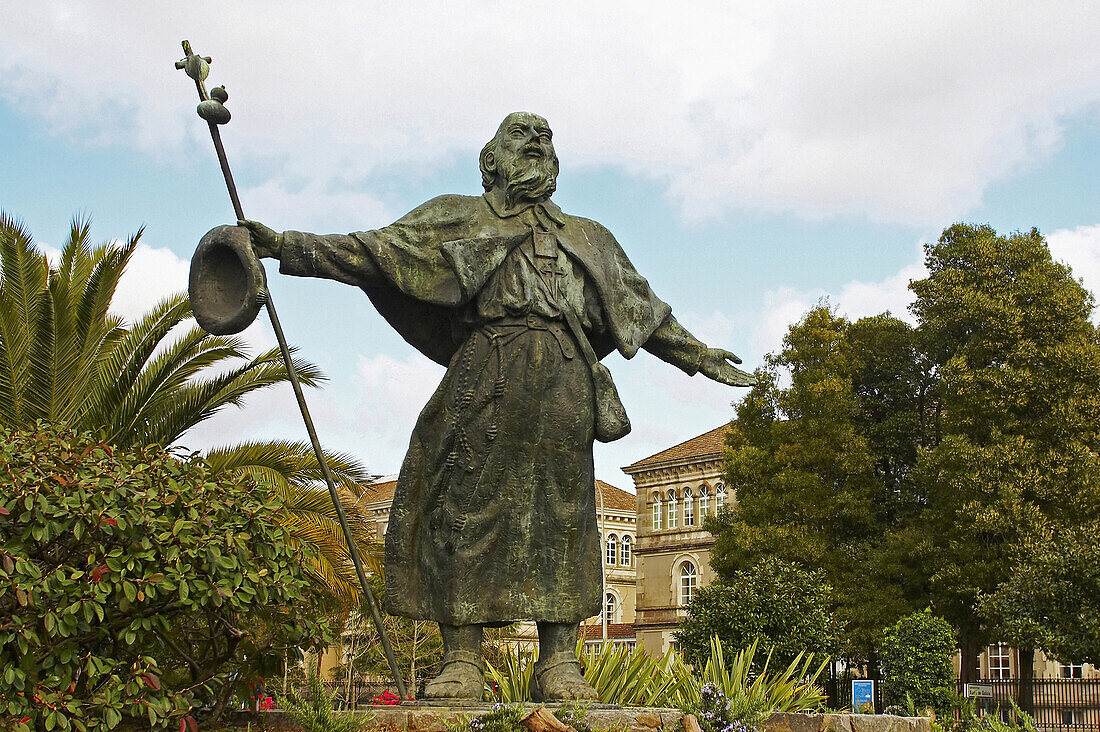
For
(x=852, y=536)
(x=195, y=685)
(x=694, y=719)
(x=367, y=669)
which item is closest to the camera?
(x=694, y=719)

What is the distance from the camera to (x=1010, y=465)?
2412 cm

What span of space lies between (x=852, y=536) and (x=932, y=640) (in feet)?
32.7

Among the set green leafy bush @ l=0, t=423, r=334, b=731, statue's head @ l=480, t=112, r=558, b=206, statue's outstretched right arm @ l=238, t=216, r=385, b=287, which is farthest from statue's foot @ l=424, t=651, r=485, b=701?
statue's head @ l=480, t=112, r=558, b=206

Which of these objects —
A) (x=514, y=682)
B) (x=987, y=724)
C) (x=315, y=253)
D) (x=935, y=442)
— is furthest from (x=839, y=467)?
(x=315, y=253)

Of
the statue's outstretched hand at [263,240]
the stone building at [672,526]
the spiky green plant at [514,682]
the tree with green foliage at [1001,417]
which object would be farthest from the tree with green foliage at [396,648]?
the statue's outstretched hand at [263,240]

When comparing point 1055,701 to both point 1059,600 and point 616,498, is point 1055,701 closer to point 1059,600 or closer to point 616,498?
point 1059,600

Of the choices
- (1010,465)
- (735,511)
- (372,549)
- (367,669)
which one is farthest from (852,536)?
(372,549)

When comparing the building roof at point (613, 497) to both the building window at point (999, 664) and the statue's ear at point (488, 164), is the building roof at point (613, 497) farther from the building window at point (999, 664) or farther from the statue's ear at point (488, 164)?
the statue's ear at point (488, 164)

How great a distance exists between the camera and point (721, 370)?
6.13m

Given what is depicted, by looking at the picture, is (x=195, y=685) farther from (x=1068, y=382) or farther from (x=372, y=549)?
(x=1068, y=382)

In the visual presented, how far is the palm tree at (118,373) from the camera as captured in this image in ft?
40.0

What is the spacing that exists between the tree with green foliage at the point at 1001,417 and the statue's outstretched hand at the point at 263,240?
2086 centimetres

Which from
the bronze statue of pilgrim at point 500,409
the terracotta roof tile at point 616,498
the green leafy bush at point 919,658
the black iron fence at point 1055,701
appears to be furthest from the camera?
the terracotta roof tile at point 616,498

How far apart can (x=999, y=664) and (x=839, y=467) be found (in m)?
14.8
